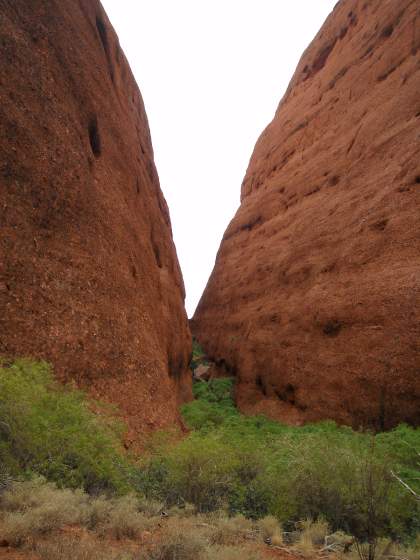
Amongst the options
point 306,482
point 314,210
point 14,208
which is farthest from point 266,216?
point 306,482

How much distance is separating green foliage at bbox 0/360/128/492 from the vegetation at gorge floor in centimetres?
2

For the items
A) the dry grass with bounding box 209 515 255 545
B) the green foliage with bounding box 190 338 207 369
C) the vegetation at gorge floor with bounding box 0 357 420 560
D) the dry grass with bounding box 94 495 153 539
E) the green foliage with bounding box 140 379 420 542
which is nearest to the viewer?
the vegetation at gorge floor with bounding box 0 357 420 560

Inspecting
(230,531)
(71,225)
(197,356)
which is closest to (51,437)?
(230,531)

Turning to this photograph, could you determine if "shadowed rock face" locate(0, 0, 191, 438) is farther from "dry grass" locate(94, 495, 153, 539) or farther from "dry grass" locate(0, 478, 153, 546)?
"dry grass" locate(94, 495, 153, 539)

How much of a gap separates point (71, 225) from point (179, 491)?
629 centimetres

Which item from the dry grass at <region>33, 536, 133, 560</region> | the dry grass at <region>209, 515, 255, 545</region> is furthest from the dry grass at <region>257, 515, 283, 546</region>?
the dry grass at <region>33, 536, 133, 560</region>

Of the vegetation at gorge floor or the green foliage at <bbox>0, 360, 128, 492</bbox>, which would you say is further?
the green foliage at <bbox>0, 360, 128, 492</bbox>

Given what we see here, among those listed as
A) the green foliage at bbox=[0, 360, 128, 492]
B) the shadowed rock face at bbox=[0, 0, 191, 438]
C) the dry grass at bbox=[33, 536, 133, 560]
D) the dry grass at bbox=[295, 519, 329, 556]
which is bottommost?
the dry grass at bbox=[295, 519, 329, 556]

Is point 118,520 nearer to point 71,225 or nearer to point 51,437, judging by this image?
point 51,437

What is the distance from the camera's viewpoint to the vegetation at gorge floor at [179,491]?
13.8 feet

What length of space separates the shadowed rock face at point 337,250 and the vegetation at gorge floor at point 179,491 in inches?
128

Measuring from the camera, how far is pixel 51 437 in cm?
601

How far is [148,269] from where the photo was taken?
47.4ft

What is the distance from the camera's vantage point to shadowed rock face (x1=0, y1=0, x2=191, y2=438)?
27.2 feet
